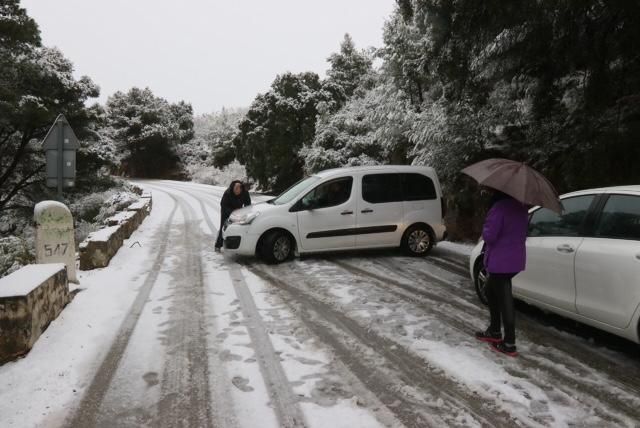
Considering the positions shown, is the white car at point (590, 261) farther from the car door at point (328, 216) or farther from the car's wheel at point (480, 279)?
the car door at point (328, 216)

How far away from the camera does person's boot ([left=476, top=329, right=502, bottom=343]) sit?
450 centimetres

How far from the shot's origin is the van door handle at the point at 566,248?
14.3ft

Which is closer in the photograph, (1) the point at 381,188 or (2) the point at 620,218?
(2) the point at 620,218

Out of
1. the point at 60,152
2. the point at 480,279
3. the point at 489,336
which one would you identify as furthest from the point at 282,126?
the point at 489,336

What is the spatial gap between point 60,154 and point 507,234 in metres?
7.01

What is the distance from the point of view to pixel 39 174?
72.3 ft

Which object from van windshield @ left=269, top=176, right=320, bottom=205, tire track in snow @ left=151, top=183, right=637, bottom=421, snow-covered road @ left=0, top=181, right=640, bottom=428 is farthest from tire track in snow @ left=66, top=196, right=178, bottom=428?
tire track in snow @ left=151, top=183, right=637, bottom=421

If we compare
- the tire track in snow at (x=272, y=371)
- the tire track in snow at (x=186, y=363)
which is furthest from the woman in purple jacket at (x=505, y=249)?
the tire track in snow at (x=186, y=363)

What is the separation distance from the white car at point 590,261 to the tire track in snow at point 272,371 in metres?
2.83

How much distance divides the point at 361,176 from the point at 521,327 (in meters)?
4.35

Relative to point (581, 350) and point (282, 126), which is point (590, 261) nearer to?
point (581, 350)

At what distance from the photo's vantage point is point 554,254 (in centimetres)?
459

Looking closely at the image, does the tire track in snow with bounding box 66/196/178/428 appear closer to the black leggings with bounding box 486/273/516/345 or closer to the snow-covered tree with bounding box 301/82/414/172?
the black leggings with bounding box 486/273/516/345

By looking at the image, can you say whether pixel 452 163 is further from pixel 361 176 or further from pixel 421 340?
pixel 421 340
